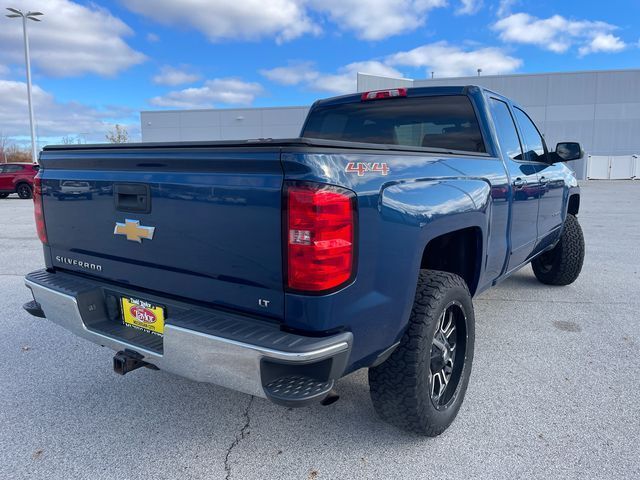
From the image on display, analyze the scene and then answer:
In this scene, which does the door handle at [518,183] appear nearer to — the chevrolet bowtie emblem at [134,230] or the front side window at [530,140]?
the front side window at [530,140]

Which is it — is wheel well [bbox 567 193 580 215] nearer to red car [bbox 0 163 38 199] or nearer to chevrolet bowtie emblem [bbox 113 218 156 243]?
chevrolet bowtie emblem [bbox 113 218 156 243]

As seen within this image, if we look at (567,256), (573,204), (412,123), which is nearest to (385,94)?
(412,123)

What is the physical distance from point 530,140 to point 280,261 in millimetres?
3443

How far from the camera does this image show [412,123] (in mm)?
3709

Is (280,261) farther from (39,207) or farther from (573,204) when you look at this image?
(573,204)

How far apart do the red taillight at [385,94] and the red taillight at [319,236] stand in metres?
2.04

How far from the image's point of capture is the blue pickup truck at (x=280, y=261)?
6.15 feet

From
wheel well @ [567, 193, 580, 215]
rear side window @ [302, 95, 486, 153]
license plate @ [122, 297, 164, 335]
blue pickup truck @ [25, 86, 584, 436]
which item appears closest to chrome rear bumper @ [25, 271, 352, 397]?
blue pickup truck @ [25, 86, 584, 436]

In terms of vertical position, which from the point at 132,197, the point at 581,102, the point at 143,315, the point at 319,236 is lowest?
the point at 143,315

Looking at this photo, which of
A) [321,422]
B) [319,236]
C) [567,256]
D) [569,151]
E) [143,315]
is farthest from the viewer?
[567,256]

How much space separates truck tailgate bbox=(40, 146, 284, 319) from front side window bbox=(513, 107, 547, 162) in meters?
3.04

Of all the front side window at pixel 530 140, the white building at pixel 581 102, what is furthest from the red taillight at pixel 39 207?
the white building at pixel 581 102

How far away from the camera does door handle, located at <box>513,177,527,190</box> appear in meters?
3.51

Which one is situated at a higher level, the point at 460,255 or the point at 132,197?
the point at 132,197
